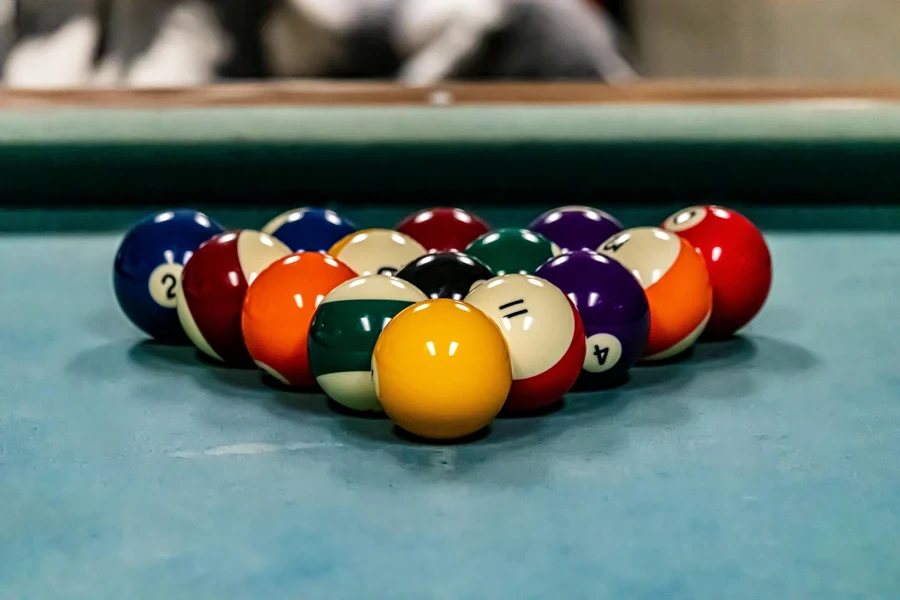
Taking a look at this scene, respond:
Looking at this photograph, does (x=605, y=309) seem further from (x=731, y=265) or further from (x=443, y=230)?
(x=443, y=230)

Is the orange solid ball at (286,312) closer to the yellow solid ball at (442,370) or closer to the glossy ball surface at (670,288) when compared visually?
the yellow solid ball at (442,370)

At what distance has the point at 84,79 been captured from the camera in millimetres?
4340

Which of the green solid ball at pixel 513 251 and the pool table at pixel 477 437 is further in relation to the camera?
the green solid ball at pixel 513 251

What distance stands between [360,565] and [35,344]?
0.94 m

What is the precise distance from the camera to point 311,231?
175cm

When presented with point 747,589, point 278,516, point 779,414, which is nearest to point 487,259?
point 779,414

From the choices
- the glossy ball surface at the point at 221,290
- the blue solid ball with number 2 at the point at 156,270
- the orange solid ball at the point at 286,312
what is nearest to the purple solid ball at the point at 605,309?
the orange solid ball at the point at 286,312

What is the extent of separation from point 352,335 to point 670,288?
48 centimetres

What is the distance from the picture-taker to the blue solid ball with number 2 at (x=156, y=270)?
159 centimetres

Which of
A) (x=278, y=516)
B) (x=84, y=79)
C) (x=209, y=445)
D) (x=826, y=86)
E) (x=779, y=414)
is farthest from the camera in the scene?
(x=84, y=79)

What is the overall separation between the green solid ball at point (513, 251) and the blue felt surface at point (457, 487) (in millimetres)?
240

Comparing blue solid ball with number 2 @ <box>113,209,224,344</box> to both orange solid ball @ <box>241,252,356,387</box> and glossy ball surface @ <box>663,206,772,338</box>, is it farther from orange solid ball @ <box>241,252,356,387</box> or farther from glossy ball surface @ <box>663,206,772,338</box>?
glossy ball surface @ <box>663,206,772,338</box>

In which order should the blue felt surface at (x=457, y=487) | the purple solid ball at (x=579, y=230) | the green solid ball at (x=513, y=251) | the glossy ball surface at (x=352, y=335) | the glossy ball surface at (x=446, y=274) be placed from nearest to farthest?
the blue felt surface at (x=457, y=487), the glossy ball surface at (x=352, y=335), the glossy ball surface at (x=446, y=274), the green solid ball at (x=513, y=251), the purple solid ball at (x=579, y=230)

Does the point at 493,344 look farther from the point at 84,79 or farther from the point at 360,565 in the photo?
the point at 84,79
